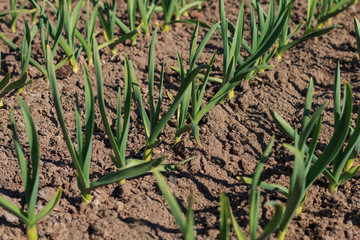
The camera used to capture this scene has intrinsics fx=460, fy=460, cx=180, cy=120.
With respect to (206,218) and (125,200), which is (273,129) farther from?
(125,200)

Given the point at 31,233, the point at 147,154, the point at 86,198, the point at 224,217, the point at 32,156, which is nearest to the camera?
the point at 224,217

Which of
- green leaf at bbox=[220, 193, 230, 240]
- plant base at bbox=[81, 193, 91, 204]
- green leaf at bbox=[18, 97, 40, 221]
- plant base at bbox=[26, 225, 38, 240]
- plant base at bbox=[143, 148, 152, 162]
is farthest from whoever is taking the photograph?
plant base at bbox=[143, 148, 152, 162]

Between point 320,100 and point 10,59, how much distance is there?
5.85 ft

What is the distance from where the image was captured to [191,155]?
208 cm

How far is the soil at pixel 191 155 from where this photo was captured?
1.77 m

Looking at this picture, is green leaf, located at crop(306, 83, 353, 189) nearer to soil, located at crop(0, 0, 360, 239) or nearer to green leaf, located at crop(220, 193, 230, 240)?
soil, located at crop(0, 0, 360, 239)

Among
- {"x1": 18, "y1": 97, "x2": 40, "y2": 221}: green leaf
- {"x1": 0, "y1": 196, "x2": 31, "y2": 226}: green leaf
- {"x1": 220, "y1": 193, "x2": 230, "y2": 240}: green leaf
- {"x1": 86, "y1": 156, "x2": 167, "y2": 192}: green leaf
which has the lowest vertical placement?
{"x1": 220, "y1": 193, "x2": 230, "y2": 240}: green leaf

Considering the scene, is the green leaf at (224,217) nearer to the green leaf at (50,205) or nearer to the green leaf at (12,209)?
the green leaf at (50,205)

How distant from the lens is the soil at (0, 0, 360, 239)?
177cm

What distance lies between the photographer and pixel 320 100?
7.91 ft


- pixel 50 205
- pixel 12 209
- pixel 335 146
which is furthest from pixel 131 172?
pixel 335 146

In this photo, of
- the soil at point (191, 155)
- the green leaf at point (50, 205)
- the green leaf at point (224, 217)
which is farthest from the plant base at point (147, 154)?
the green leaf at point (224, 217)

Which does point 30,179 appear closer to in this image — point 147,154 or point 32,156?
point 32,156

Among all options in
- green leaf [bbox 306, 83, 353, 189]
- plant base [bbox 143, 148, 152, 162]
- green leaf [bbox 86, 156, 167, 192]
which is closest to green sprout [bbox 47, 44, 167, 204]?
green leaf [bbox 86, 156, 167, 192]
